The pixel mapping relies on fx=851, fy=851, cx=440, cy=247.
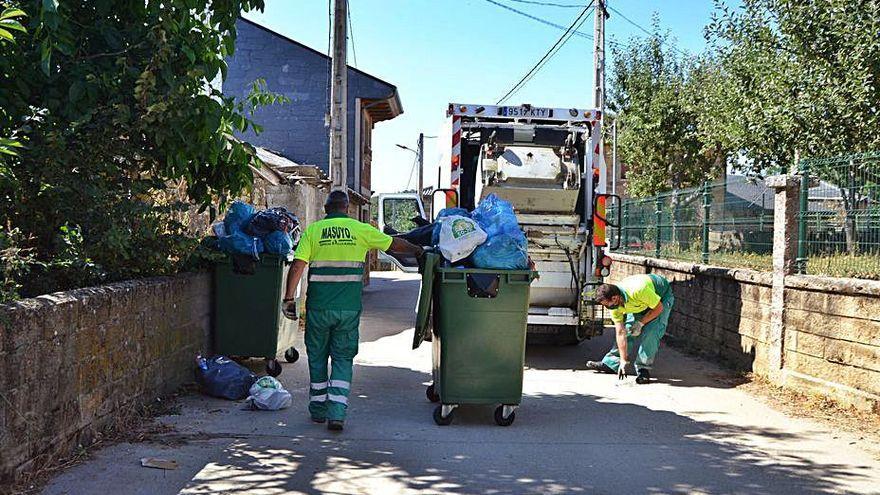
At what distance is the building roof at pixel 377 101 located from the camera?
75.0 ft

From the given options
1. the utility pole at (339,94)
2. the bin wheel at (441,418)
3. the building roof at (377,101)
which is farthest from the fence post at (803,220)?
the building roof at (377,101)

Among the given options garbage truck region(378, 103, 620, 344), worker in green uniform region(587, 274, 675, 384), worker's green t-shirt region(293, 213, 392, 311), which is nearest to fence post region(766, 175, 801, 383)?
worker in green uniform region(587, 274, 675, 384)

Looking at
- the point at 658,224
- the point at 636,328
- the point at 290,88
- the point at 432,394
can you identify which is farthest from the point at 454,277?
the point at 290,88

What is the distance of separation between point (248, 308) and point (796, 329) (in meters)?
4.88

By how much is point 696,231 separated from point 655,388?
11.8 ft

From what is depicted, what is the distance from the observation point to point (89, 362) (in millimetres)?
5066

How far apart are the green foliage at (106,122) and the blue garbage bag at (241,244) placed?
122 centimetres

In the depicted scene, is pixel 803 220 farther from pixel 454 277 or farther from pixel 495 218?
pixel 454 277

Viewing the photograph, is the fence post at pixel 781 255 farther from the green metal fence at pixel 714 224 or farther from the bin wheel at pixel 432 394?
the bin wheel at pixel 432 394

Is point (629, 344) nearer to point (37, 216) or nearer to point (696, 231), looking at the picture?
point (696, 231)

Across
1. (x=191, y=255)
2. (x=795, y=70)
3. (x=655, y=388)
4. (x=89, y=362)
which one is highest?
(x=795, y=70)

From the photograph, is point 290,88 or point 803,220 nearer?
point 803,220

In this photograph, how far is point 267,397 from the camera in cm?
641

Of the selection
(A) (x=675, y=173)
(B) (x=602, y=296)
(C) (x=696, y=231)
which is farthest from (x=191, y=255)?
(A) (x=675, y=173)
